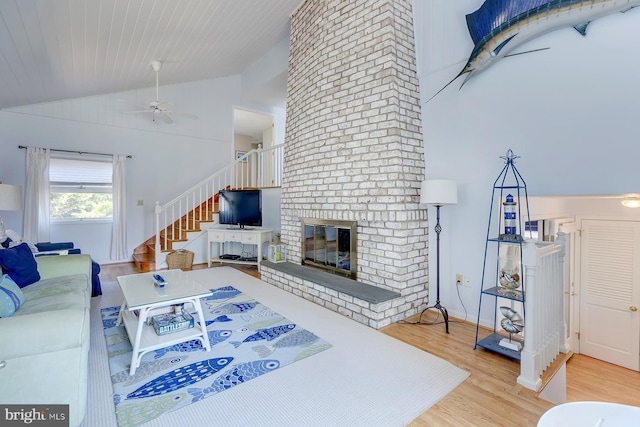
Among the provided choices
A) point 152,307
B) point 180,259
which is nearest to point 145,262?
point 180,259

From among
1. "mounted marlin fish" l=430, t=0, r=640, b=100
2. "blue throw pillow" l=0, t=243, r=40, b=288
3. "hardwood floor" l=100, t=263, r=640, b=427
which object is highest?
"mounted marlin fish" l=430, t=0, r=640, b=100

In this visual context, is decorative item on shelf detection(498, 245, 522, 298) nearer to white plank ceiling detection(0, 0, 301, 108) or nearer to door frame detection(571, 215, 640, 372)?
door frame detection(571, 215, 640, 372)

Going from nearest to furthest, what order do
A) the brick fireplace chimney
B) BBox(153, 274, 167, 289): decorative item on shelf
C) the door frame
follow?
BBox(153, 274, 167, 289): decorative item on shelf → the brick fireplace chimney → the door frame

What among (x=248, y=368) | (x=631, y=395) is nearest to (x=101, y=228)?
(x=248, y=368)

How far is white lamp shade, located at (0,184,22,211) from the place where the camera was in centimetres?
348

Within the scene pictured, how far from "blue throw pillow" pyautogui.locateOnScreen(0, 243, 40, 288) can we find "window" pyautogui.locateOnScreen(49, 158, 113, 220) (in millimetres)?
3179

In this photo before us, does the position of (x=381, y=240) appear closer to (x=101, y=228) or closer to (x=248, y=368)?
(x=248, y=368)

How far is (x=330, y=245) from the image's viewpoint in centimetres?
405

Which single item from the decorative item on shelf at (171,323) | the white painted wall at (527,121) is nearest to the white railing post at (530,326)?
the white painted wall at (527,121)

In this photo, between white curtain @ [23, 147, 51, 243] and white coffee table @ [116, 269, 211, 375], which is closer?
white coffee table @ [116, 269, 211, 375]

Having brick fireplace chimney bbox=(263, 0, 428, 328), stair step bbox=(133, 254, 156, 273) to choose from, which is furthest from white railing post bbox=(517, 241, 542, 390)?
stair step bbox=(133, 254, 156, 273)

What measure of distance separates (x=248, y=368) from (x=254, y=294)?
1.81 metres

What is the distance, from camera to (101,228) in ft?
19.0

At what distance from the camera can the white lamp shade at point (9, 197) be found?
11.4ft
